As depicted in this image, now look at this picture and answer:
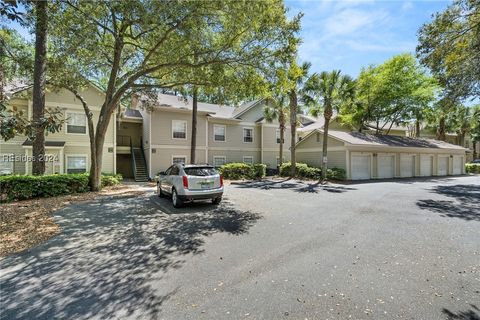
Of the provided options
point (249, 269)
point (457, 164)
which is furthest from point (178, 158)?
point (457, 164)

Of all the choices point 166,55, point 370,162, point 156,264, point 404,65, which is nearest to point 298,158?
point 370,162

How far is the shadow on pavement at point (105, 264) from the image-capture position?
11.0ft

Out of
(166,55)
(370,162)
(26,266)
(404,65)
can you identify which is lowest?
(26,266)

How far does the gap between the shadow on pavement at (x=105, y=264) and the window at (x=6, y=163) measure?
448 inches

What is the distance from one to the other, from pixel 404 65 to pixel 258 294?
98.9 feet

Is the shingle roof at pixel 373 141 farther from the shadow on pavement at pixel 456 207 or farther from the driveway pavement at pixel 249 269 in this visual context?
the driveway pavement at pixel 249 269

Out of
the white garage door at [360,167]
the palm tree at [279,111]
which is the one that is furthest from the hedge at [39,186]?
the white garage door at [360,167]

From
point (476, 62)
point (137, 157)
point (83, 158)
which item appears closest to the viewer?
point (476, 62)

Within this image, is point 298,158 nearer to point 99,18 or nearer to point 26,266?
point 99,18

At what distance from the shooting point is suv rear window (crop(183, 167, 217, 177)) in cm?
949

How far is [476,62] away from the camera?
12477mm

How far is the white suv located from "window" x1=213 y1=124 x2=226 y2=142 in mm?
13498

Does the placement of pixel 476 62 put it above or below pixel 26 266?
above

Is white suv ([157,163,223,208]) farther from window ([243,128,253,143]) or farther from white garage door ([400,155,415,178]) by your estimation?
white garage door ([400,155,415,178])
